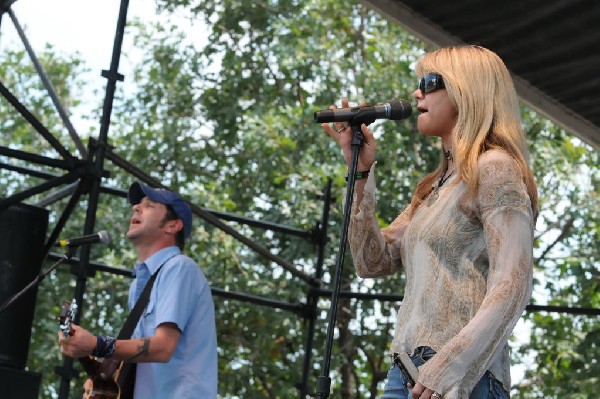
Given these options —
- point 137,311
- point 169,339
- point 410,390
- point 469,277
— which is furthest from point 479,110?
point 137,311

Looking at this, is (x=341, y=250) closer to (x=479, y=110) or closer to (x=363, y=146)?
(x=363, y=146)

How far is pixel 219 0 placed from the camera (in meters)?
15.3

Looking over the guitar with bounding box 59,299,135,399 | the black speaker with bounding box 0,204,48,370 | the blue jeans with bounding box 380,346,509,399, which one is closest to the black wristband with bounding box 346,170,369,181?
the blue jeans with bounding box 380,346,509,399

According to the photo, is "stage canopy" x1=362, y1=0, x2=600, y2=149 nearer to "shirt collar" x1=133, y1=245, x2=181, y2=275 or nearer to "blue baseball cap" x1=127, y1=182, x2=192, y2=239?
→ "blue baseball cap" x1=127, y1=182, x2=192, y2=239

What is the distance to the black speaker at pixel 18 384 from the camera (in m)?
4.71

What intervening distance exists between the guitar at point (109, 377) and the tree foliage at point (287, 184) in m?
8.35

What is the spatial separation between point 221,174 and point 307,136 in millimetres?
1686

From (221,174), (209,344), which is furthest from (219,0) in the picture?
(209,344)

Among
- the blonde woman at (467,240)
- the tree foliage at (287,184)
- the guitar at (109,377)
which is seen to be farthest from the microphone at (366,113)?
the tree foliage at (287,184)

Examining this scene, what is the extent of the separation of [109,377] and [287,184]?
372 inches

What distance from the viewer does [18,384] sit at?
476cm

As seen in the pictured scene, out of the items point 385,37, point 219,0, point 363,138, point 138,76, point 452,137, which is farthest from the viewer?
point 138,76

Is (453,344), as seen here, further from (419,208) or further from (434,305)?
(419,208)

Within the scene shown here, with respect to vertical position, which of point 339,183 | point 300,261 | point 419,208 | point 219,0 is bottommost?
point 419,208
